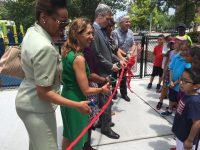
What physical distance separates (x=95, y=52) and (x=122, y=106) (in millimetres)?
2184

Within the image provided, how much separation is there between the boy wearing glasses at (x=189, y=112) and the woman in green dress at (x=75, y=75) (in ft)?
2.77

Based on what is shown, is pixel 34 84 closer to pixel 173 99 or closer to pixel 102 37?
pixel 102 37

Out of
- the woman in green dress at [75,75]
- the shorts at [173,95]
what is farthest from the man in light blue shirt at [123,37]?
the woman in green dress at [75,75]

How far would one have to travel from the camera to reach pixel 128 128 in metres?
4.14

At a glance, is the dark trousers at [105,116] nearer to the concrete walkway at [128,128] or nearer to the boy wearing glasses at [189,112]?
the concrete walkway at [128,128]

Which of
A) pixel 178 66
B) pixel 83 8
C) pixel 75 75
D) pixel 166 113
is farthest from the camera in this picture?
pixel 83 8

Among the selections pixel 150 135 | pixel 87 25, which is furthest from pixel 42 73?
pixel 150 135

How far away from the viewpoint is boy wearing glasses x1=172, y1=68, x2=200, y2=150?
2445mm

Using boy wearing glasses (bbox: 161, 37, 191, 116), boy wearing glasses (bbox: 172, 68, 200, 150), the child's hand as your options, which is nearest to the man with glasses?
boy wearing glasses (bbox: 161, 37, 191, 116)

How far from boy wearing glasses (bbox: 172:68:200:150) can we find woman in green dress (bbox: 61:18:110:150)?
843mm

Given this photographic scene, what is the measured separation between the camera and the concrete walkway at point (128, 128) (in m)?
3.62

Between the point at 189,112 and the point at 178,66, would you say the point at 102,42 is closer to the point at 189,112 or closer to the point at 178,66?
the point at 178,66

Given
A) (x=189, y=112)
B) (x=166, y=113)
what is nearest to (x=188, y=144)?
(x=189, y=112)

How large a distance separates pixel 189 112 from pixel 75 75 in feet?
3.95
